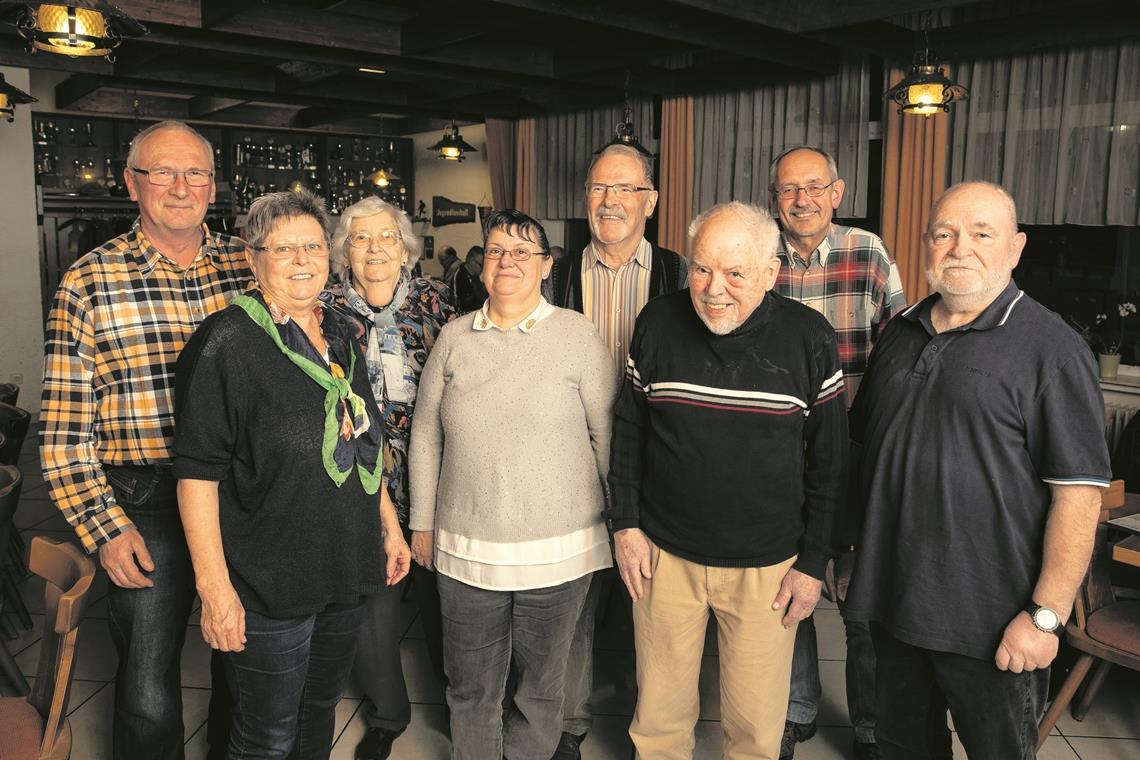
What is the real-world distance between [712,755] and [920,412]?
1.46m

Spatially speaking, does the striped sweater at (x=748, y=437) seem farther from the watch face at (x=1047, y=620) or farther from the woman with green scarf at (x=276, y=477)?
the woman with green scarf at (x=276, y=477)

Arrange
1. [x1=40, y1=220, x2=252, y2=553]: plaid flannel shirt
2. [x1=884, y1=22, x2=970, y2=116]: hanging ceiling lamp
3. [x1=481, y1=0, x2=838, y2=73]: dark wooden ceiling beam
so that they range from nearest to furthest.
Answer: [x1=40, y1=220, x2=252, y2=553]: plaid flannel shirt → [x1=884, y1=22, x2=970, y2=116]: hanging ceiling lamp → [x1=481, y1=0, x2=838, y2=73]: dark wooden ceiling beam

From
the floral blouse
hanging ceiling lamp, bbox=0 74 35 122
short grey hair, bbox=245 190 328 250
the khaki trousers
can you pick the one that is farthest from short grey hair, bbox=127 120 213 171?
hanging ceiling lamp, bbox=0 74 35 122

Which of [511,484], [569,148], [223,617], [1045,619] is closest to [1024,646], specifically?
[1045,619]

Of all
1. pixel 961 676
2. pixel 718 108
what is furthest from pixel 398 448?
pixel 718 108

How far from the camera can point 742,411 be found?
2.05 m

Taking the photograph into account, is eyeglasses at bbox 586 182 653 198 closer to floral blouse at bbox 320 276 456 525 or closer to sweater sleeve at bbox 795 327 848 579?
floral blouse at bbox 320 276 456 525

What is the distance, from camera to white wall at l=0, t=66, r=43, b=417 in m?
7.49

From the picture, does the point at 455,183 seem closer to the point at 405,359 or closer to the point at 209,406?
the point at 405,359

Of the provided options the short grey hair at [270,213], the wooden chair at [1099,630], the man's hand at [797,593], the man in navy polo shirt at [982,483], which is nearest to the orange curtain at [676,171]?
the wooden chair at [1099,630]

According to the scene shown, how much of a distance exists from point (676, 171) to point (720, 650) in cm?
614

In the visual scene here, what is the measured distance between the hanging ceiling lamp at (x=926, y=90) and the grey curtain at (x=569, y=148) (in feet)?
11.5

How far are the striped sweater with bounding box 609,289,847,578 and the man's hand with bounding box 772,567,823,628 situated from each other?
0.03m

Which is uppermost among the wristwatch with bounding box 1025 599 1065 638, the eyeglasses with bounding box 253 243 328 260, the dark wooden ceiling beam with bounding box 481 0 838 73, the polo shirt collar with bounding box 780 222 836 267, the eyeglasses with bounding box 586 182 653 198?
the dark wooden ceiling beam with bounding box 481 0 838 73
